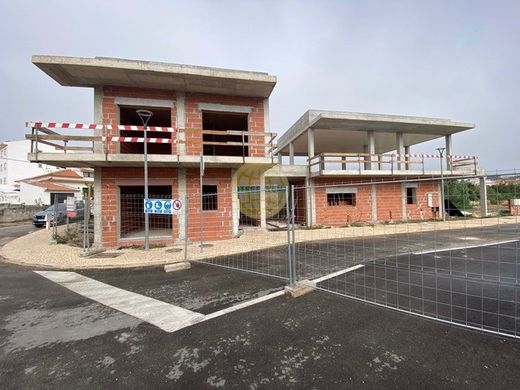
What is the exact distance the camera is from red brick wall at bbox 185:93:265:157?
10.5 meters

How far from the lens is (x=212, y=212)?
10.5 meters

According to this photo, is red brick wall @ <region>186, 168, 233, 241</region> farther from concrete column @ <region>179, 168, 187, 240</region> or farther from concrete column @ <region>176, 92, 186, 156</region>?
concrete column @ <region>176, 92, 186, 156</region>

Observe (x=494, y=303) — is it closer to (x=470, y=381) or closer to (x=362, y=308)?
(x=362, y=308)

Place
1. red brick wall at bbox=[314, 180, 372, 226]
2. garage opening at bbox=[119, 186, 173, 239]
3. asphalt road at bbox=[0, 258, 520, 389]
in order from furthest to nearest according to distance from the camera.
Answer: red brick wall at bbox=[314, 180, 372, 226] → garage opening at bbox=[119, 186, 173, 239] → asphalt road at bbox=[0, 258, 520, 389]

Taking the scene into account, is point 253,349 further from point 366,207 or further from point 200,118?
point 366,207

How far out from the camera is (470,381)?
7.23 ft

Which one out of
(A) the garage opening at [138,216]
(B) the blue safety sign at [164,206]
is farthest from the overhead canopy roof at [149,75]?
(B) the blue safety sign at [164,206]

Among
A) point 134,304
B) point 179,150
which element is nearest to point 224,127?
point 179,150

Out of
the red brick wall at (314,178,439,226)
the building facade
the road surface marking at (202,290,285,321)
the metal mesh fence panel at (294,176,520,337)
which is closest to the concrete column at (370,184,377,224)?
the red brick wall at (314,178,439,226)

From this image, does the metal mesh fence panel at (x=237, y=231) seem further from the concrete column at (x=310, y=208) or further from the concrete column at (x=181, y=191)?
the concrete column at (x=310, y=208)

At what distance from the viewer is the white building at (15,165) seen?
43.8 metres

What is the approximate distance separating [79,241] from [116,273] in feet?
18.3

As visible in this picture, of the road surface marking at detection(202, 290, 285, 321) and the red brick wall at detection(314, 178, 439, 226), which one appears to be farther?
the red brick wall at detection(314, 178, 439, 226)

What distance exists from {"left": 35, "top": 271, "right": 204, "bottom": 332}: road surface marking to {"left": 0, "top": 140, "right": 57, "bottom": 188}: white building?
51112 mm
